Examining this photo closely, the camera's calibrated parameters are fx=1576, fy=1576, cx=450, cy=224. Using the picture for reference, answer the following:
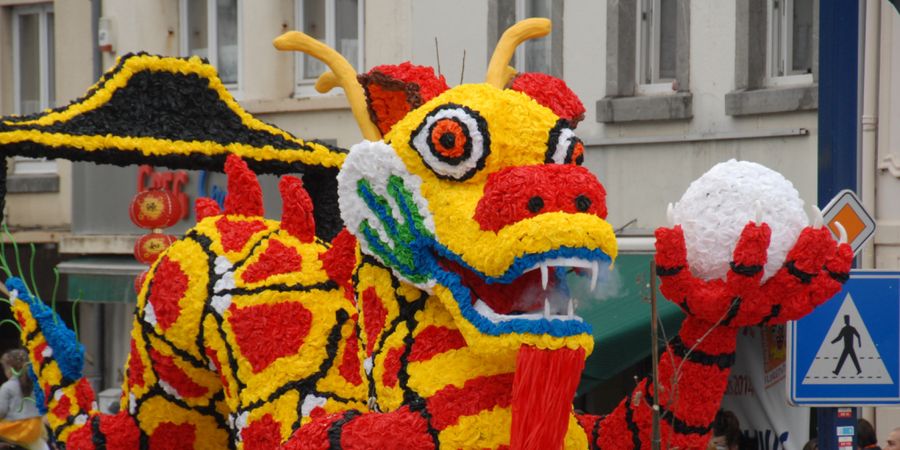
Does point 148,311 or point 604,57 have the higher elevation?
point 604,57

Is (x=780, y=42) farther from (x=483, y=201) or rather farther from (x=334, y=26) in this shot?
(x=483, y=201)

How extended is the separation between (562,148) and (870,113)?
575 cm

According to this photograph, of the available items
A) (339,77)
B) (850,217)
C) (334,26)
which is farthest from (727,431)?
(334,26)

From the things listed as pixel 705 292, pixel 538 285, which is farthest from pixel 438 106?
pixel 705 292

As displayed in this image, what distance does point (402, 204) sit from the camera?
4.81 metres

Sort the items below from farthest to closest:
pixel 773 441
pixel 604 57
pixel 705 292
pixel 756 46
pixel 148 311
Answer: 1. pixel 604 57
2. pixel 756 46
3. pixel 773 441
4. pixel 148 311
5. pixel 705 292

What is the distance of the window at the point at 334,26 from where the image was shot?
13.6m

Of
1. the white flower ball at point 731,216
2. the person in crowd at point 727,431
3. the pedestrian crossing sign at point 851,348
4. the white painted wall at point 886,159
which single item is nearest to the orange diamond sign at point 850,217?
the pedestrian crossing sign at point 851,348

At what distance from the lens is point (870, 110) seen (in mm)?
10031

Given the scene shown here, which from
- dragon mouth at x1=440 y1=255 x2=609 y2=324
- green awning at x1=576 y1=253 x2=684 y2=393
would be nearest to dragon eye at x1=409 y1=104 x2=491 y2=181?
dragon mouth at x1=440 y1=255 x2=609 y2=324

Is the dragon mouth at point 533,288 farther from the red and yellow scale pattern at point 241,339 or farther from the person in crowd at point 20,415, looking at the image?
the person in crowd at point 20,415

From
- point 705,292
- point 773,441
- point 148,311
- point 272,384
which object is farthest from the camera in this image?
point 773,441

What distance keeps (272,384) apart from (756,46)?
6.07 m

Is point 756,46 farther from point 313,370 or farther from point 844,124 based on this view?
point 313,370
